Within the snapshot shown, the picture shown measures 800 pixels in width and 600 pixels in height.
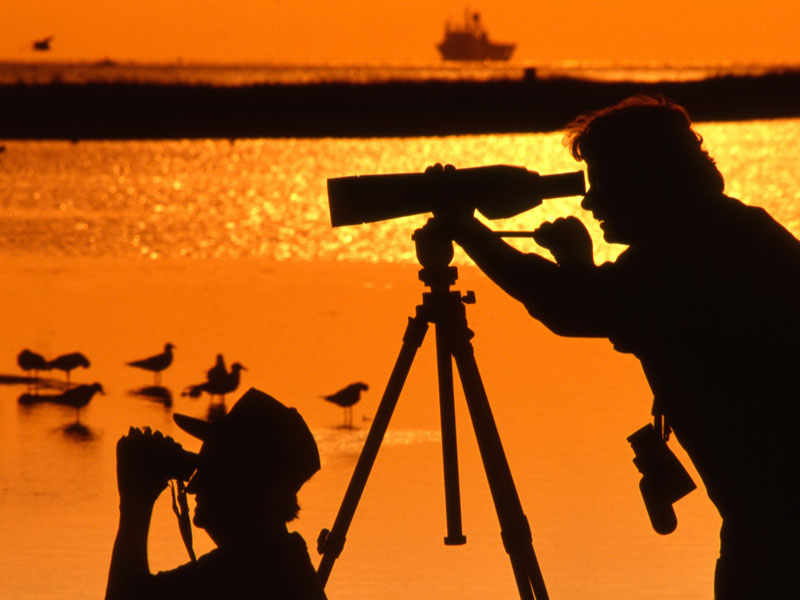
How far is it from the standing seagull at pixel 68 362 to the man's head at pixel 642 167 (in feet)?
19.9

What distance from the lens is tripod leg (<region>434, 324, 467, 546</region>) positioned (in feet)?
13.9

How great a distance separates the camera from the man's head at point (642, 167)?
9.74ft

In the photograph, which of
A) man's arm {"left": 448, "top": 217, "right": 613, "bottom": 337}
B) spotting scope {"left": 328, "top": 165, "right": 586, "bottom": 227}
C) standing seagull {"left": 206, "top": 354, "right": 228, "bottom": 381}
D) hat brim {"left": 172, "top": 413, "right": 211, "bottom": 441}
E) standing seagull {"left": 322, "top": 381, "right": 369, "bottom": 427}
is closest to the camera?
hat brim {"left": 172, "top": 413, "right": 211, "bottom": 441}

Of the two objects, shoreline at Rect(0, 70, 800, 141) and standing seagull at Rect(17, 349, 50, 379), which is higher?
shoreline at Rect(0, 70, 800, 141)

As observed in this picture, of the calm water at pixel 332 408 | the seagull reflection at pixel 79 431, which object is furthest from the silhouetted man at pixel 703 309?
the seagull reflection at pixel 79 431

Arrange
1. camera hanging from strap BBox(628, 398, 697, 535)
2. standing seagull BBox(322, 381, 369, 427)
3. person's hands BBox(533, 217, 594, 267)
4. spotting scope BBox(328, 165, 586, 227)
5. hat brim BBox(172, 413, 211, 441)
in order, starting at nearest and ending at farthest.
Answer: hat brim BBox(172, 413, 211, 441) < person's hands BBox(533, 217, 594, 267) < camera hanging from strap BBox(628, 398, 697, 535) < spotting scope BBox(328, 165, 586, 227) < standing seagull BBox(322, 381, 369, 427)

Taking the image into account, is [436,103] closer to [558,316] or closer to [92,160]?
[92,160]

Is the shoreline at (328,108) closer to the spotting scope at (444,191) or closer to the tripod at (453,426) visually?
the tripod at (453,426)

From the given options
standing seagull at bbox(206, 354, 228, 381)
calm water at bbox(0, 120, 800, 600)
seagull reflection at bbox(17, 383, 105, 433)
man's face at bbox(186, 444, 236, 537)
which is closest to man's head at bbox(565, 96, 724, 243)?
man's face at bbox(186, 444, 236, 537)

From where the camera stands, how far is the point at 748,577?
280 centimetres

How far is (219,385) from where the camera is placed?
862 centimetres

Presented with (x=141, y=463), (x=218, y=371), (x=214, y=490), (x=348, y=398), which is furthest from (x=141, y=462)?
(x=218, y=371)

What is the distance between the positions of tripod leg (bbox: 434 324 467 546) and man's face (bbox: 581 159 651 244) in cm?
121

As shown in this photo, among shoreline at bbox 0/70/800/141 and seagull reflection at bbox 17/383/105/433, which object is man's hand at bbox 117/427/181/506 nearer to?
seagull reflection at bbox 17/383/105/433
